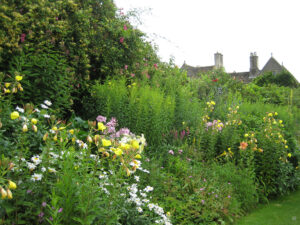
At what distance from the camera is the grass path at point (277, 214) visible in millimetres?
3703

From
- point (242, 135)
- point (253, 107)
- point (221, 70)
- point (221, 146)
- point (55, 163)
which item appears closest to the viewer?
point (55, 163)

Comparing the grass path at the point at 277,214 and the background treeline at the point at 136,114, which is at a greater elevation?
the background treeline at the point at 136,114

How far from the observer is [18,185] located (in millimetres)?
1879

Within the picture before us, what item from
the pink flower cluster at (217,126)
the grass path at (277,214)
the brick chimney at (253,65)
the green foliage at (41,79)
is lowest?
the grass path at (277,214)

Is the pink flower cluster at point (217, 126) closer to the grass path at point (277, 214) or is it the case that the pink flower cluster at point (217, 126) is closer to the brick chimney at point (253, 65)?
the grass path at point (277, 214)

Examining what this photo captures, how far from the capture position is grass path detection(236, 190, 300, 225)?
3.70 meters

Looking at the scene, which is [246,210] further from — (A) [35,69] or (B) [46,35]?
(B) [46,35]

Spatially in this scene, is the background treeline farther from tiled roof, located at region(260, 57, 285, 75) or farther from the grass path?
tiled roof, located at region(260, 57, 285, 75)

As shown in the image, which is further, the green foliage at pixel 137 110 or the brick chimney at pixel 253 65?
the brick chimney at pixel 253 65

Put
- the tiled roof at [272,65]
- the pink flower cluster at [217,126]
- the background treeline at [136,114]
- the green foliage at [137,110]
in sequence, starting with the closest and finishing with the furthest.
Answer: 1. the background treeline at [136,114]
2. the green foliage at [137,110]
3. the pink flower cluster at [217,126]
4. the tiled roof at [272,65]

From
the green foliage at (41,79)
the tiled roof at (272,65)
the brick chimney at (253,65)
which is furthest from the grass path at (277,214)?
the tiled roof at (272,65)

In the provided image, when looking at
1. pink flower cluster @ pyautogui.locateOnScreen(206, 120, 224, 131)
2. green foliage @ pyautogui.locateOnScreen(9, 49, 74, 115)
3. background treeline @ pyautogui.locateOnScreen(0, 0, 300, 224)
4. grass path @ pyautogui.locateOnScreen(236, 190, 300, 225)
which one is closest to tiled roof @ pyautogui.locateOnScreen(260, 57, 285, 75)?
background treeline @ pyautogui.locateOnScreen(0, 0, 300, 224)

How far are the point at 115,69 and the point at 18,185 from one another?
3.96 m

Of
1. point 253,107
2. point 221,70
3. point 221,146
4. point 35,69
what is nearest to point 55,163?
point 35,69
